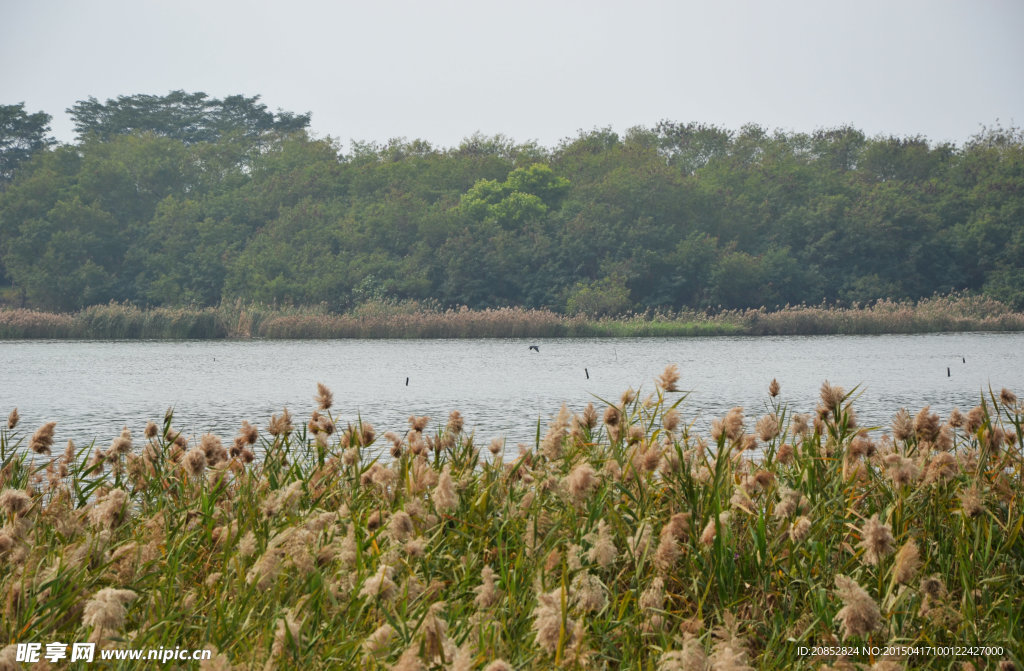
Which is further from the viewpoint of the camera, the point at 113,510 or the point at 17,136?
the point at 17,136

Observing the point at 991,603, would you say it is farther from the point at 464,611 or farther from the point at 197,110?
the point at 197,110

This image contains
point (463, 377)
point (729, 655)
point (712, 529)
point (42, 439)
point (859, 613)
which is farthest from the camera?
point (463, 377)

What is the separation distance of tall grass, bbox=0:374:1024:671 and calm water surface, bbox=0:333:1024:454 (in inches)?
132

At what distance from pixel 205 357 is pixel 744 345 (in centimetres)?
1674

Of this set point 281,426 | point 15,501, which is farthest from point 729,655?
point 281,426

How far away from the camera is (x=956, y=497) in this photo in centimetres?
473

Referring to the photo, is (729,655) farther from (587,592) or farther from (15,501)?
(15,501)

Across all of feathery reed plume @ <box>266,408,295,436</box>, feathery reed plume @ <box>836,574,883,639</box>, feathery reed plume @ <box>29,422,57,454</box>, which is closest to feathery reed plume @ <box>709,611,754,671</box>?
feathery reed plume @ <box>836,574,883,639</box>

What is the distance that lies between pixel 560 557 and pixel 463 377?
54.0 ft

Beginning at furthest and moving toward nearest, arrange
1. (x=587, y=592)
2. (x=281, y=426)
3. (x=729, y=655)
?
(x=281, y=426) → (x=587, y=592) → (x=729, y=655)

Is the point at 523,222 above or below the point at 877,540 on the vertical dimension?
above

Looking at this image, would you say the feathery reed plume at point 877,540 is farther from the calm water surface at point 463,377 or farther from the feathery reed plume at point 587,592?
the calm water surface at point 463,377

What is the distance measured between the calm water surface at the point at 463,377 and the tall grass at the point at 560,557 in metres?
3.34

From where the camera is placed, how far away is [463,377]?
20.4 meters
